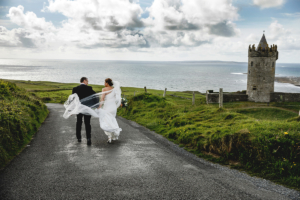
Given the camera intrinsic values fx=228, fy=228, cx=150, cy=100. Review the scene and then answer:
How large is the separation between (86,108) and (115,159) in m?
3.08

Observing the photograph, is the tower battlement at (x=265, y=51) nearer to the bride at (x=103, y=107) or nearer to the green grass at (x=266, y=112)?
the green grass at (x=266, y=112)

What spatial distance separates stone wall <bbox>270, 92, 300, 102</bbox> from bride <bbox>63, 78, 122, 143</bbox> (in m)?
39.9

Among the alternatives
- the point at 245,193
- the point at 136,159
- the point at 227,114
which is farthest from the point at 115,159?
the point at 227,114

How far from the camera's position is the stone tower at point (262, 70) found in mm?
42562

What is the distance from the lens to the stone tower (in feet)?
140

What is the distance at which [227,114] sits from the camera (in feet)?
43.9

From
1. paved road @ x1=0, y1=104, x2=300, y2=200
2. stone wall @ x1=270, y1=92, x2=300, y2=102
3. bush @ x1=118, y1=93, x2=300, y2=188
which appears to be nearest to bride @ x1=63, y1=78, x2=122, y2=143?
paved road @ x1=0, y1=104, x2=300, y2=200

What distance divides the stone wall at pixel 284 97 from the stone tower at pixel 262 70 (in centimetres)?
87

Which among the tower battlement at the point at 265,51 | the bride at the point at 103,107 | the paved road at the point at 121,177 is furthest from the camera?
the tower battlement at the point at 265,51

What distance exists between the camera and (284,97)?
135 ft

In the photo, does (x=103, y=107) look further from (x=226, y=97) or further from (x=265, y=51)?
(x=265, y=51)

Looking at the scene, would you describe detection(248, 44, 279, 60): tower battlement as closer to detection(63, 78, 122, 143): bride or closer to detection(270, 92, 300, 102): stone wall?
detection(270, 92, 300, 102): stone wall

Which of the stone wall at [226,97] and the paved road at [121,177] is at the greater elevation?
the stone wall at [226,97]

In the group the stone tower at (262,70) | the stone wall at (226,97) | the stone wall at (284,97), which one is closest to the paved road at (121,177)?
the stone wall at (226,97)
